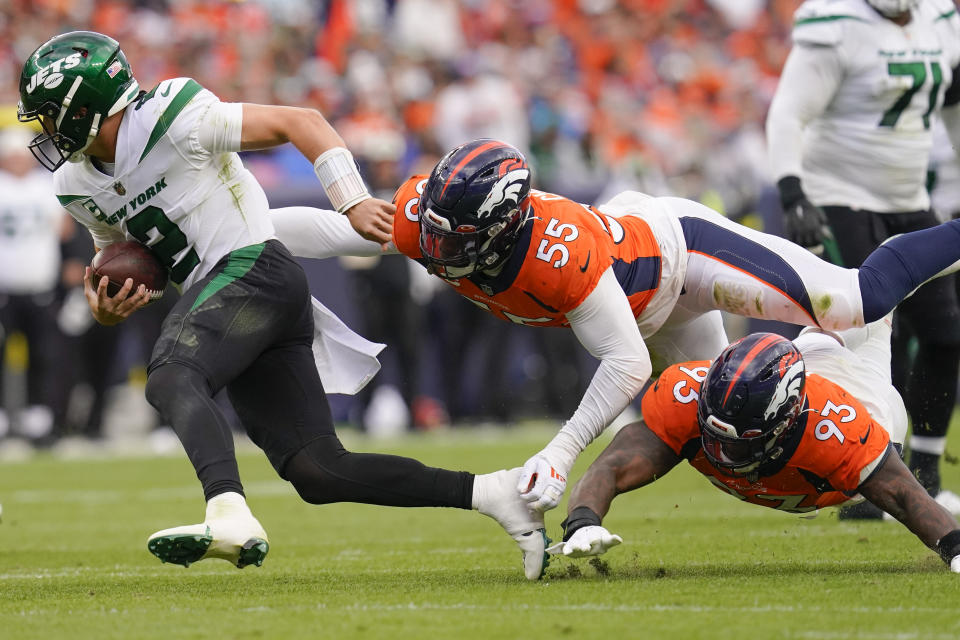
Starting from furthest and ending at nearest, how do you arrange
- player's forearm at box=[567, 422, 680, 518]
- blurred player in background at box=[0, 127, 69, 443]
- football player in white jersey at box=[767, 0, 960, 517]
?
blurred player in background at box=[0, 127, 69, 443] < football player in white jersey at box=[767, 0, 960, 517] < player's forearm at box=[567, 422, 680, 518]

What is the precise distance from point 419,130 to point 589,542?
8.97 metres

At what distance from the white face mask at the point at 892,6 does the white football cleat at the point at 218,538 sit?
12.1 feet

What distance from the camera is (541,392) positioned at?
12.8 metres

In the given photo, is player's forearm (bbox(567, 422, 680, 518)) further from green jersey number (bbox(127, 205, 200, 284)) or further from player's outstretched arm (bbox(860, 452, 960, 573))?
green jersey number (bbox(127, 205, 200, 284))

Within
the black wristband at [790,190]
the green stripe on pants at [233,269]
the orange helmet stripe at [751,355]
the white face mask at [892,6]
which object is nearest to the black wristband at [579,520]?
the orange helmet stripe at [751,355]

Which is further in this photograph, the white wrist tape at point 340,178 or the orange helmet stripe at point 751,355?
the white wrist tape at point 340,178

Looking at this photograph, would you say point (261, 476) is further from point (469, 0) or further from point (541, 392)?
point (469, 0)

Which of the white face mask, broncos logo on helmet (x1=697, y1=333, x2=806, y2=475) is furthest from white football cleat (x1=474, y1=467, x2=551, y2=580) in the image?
the white face mask

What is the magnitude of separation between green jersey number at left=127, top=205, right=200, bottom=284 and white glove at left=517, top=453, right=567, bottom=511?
4.23 ft

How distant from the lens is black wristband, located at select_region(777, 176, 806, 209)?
20.2 ft

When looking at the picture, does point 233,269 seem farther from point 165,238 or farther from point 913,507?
point 913,507

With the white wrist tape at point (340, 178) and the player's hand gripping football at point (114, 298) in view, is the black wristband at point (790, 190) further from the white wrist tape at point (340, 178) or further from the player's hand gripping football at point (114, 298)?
the player's hand gripping football at point (114, 298)

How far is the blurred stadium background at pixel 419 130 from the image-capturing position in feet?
39.0

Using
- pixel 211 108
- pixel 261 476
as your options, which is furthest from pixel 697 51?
pixel 211 108
